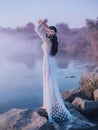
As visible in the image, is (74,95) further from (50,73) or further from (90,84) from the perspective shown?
(50,73)

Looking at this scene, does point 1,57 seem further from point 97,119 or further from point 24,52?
point 97,119

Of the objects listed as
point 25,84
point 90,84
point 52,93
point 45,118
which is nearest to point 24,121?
point 45,118

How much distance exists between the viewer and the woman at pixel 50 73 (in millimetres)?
7039

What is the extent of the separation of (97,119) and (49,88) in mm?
1660

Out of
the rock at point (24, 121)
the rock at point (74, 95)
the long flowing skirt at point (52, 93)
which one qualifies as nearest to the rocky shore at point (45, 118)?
the rock at point (24, 121)

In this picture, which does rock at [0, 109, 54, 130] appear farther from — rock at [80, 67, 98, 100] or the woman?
rock at [80, 67, 98, 100]

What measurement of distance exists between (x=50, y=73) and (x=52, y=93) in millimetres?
380

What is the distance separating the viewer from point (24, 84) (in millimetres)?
13453

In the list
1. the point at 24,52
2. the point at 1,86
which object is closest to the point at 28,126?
the point at 1,86

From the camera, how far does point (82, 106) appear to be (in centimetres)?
808

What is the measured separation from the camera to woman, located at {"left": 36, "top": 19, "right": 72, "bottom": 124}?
23.1 ft

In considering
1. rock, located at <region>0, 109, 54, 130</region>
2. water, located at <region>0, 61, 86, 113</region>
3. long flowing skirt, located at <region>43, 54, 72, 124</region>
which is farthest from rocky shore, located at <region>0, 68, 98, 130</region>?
water, located at <region>0, 61, 86, 113</region>

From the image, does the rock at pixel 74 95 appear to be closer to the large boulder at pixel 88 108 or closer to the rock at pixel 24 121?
the large boulder at pixel 88 108

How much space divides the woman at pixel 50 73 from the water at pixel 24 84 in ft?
9.18
